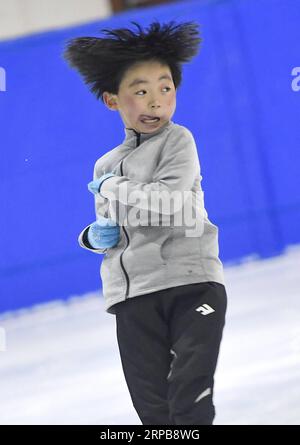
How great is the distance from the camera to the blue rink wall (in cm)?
322

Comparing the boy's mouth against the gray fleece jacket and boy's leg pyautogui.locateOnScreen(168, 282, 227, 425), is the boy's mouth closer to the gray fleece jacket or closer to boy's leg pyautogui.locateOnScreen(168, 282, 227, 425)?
the gray fleece jacket

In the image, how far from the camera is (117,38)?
2047 millimetres

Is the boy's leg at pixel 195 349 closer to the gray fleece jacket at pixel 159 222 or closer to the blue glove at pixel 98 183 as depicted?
the gray fleece jacket at pixel 159 222

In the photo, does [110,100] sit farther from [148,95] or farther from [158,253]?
[158,253]

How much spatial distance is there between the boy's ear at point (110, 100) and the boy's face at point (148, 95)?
0.06 metres

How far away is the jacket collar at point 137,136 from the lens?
1974 millimetres

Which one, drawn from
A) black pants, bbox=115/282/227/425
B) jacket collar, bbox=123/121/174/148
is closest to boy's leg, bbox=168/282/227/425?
black pants, bbox=115/282/227/425

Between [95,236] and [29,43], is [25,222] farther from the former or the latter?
[95,236]

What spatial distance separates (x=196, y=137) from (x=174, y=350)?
1.57 metres

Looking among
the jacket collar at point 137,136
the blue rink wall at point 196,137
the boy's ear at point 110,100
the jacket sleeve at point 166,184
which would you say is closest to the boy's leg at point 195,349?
the jacket sleeve at point 166,184

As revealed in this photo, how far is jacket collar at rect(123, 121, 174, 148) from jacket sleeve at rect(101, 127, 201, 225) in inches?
1.7

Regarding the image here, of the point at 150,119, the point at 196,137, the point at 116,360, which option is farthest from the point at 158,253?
the point at 196,137

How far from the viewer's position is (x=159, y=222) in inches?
74.8

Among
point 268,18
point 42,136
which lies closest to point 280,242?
point 268,18
